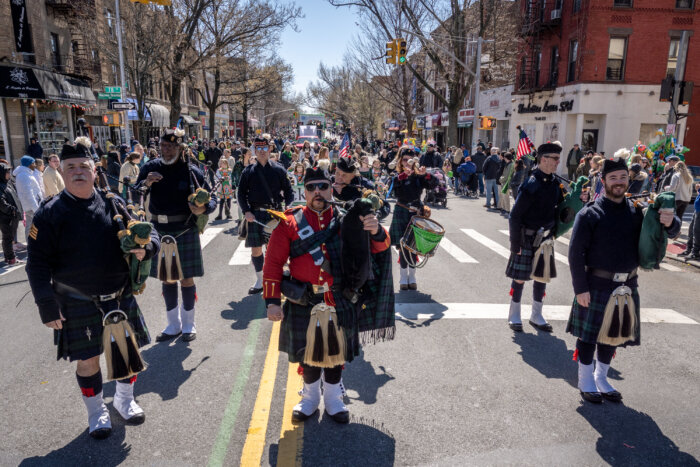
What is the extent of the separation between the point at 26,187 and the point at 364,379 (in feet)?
26.1

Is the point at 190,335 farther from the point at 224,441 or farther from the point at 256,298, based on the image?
the point at 224,441

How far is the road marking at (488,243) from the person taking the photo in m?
10.3

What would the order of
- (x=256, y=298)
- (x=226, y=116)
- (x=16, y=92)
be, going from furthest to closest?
(x=226, y=116) → (x=16, y=92) → (x=256, y=298)

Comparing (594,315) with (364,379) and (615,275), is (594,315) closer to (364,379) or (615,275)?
(615,275)

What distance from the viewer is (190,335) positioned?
18.0 feet

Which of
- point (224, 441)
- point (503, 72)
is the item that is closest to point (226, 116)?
point (503, 72)

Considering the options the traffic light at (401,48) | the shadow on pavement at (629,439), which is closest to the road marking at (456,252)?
the shadow on pavement at (629,439)

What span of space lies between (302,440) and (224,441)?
22.5 inches

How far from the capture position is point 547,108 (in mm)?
27406

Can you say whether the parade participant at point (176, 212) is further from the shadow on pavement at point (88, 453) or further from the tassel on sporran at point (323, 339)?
the tassel on sporran at point (323, 339)

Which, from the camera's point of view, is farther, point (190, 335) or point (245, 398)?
point (190, 335)

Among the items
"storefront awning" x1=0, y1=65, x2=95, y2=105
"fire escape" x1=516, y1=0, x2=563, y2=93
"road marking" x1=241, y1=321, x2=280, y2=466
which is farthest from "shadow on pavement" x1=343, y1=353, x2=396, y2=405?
"fire escape" x1=516, y1=0, x2=563, y2=93

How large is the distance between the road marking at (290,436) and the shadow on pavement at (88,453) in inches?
42.8

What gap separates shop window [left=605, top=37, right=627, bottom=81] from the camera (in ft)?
78.0
